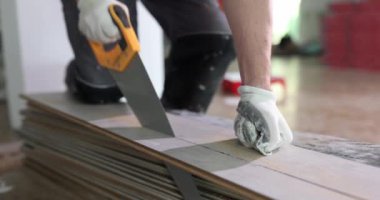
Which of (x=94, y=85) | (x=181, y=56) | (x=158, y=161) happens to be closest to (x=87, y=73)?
(x=94, y=85)

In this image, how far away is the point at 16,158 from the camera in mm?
1473

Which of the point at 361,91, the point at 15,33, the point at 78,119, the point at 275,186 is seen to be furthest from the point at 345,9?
the point at 275,186

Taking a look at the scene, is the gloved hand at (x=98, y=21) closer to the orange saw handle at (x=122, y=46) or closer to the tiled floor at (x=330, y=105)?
the orange saw handle at (x=122, y=46)

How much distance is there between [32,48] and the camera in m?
1.66

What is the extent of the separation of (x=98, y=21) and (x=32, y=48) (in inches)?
32.7

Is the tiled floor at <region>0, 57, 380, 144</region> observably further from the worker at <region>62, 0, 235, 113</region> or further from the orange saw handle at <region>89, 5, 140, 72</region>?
the orange saw handle at <region>89, 5, 140, 72</region>

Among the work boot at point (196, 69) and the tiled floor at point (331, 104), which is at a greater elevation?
the work boot at point (196, 69)

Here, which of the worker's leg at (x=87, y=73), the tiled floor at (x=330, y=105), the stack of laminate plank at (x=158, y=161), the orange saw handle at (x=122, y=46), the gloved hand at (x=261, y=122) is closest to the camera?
the stack of laminate plank at (x=158, y=161)

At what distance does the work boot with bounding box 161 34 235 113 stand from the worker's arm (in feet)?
1.50

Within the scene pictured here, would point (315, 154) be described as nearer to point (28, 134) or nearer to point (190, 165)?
point (190, 165)

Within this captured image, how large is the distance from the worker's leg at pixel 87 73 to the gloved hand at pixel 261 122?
55 cm

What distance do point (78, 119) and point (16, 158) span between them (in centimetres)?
53

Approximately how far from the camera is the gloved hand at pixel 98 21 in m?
0.92

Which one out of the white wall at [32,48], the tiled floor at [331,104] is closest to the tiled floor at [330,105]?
the tiled floor at [331,104]
